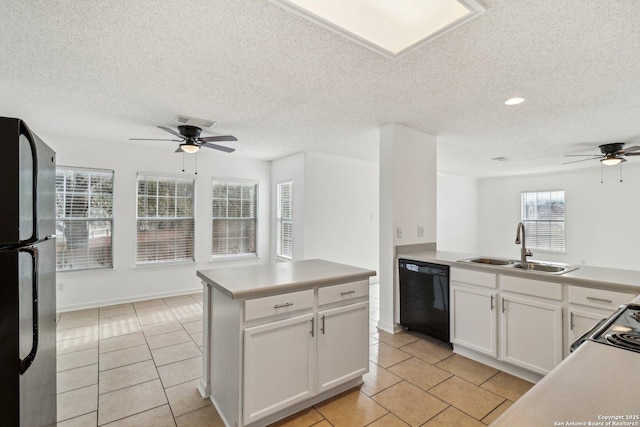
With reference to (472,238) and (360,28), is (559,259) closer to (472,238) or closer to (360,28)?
(472,238)

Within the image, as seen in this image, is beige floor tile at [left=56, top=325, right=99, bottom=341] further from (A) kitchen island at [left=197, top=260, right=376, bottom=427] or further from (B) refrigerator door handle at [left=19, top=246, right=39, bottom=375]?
(B) refrigerator door handle at [left=19, top=246, right=39, bottom=375]

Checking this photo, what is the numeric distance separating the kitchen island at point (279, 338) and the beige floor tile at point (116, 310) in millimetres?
2693

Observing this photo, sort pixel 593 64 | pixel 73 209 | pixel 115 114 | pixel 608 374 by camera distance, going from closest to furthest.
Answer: pixel 608 374 < pixel 593 64 < pixel 115 114 < pixel 73 209

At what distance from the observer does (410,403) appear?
221 centimetres

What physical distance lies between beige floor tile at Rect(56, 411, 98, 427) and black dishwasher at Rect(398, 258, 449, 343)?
291 centimetres

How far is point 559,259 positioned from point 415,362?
251 inches

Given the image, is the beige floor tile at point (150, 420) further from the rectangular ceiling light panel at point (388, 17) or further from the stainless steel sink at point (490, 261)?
the stainless steel sink at point (490, 261)

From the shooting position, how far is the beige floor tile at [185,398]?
2156 mm

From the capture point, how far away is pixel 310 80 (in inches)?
98.7

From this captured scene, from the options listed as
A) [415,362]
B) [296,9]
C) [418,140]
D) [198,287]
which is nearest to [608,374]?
A: [296,9]

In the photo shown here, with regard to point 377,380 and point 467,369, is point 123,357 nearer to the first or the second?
point 377,380

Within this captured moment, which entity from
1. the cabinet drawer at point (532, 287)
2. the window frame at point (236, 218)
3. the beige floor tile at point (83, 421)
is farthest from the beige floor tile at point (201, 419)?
the window frame at point (236, 218)

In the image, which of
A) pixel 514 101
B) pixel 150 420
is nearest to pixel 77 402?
pixel 150 420

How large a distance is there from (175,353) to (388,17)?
3.46 m
